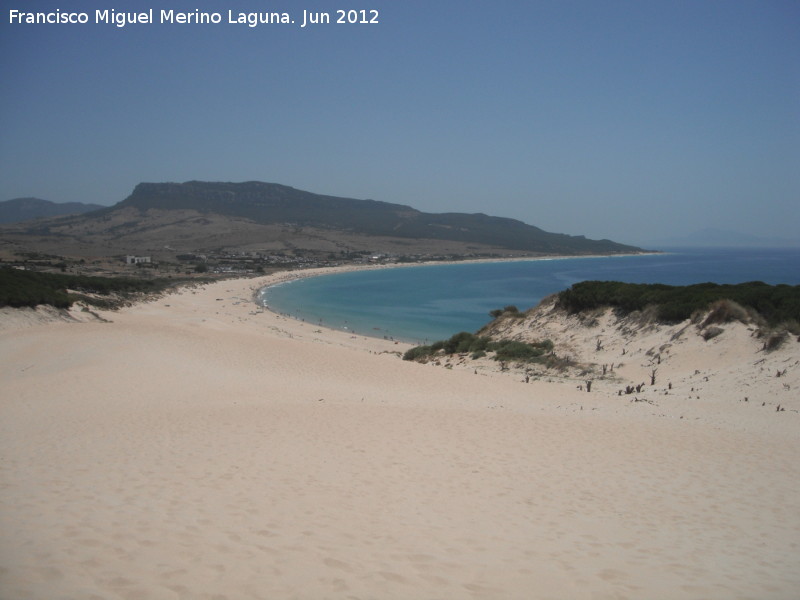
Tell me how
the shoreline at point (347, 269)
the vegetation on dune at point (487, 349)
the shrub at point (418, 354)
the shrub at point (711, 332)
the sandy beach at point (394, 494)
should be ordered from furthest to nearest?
the shoreline at point (347, 269)
the shrub at point (418, 354)
the vegetation on dune at point (487, 349)
the shrub at point (711, 332)
the sandy beach at point (394, 494)

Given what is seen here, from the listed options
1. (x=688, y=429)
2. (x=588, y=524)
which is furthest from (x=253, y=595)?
(x=688, y=429)

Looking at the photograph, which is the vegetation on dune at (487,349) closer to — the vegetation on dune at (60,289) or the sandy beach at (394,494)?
the sandy beach at (394,494)

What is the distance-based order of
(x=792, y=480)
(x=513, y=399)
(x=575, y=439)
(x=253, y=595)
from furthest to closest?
(x=513, y=399)
(x=575, y=439)
(x=792, y=480)
(x=253, y=595)

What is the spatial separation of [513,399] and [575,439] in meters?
4.23

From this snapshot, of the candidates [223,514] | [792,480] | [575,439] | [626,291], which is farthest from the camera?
[626,291]

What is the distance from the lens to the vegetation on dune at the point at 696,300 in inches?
639

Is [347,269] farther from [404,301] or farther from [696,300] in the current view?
[696,300]

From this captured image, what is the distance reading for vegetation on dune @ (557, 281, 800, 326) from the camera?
16.2 meters

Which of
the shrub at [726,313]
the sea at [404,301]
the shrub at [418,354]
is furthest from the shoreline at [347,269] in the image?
the shrub at [726,313]

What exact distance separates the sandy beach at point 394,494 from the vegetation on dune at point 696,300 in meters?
4.34

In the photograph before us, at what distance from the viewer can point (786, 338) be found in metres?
14.4

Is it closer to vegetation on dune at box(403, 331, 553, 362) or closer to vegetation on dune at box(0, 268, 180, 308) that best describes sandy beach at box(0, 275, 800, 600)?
vegetation on dune at box(403, 331, 553, 362)

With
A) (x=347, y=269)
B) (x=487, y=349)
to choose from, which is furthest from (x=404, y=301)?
(x=347, y=269)

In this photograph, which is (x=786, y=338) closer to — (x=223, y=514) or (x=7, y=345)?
(x=223, y=514)
